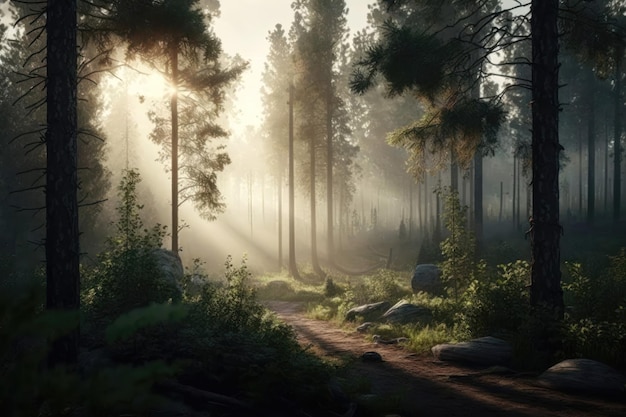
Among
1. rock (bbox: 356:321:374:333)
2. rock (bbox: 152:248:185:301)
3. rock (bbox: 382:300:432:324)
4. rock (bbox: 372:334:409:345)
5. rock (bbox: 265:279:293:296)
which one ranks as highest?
rock (bbox: 152:248:185:301)

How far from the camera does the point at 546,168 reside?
9352mm

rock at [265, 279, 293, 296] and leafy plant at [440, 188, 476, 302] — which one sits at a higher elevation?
leafy plant at [440, 188, 476, 302]

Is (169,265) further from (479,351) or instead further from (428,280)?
(479,351)

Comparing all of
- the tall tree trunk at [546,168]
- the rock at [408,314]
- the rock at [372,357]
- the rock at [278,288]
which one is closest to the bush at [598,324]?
the tall tree trunk at [546,168]

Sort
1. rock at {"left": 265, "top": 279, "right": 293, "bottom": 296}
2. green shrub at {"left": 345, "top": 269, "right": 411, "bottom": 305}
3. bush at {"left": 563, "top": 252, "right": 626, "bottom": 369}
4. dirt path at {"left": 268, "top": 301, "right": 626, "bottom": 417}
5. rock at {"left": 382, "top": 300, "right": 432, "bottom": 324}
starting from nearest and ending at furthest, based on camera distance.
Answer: dirt path at {"left": 268, "top": 301, "right": 626, "bottom": 417}, bush at {"left": 563, "top": 252, "right": 626, "bottom": 369}, rock at {"left": 382, "top": 300, "right": 432, "bottom": 324}, green shrub at {"left": 345, "top": 269, "right": 411, "bottom": 305}, rock at {"left": 265, "top": 279, "right": 293, "bottom": 296}

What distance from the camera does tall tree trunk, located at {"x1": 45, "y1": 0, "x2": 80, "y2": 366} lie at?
24.8 ft

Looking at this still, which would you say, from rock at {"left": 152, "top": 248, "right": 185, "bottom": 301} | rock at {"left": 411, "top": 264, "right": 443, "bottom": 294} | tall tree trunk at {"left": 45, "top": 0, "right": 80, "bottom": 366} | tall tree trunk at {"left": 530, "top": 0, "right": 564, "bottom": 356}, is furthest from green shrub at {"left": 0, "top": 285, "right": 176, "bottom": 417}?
rock at {"left": 411, "top": 264, "right": 443, "bottom": 294}

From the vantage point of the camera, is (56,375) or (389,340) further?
(389,340)

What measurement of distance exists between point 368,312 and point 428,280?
10.7 feet

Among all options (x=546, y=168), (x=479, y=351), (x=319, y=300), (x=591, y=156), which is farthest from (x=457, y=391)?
(x=591, y=156)

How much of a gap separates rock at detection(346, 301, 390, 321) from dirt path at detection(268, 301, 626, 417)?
323 centimetres

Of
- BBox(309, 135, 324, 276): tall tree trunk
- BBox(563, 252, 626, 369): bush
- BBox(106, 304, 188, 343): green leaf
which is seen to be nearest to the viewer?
BBox(106, 304, 188, 343): green leaf

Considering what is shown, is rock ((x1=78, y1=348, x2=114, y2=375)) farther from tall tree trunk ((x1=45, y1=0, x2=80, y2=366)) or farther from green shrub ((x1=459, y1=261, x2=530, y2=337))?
green shrub ((x1=459, y1=261, x2=530, y2=337))

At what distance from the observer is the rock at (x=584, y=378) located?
7.08 meters
